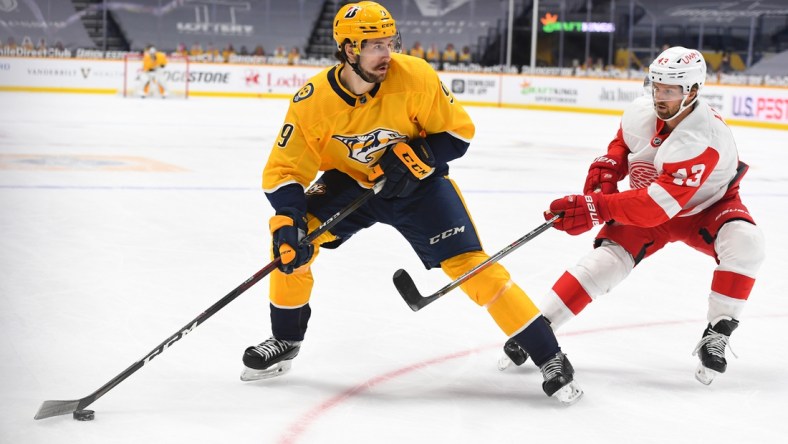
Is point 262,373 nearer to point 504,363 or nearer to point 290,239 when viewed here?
point 290,239

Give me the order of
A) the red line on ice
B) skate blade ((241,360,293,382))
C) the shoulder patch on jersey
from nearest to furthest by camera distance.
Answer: the red line on ice < the shoulder patch on jersey < skate blade ((241,360,293,382))

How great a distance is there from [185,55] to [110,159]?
36.0 feet

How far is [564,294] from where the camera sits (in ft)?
9.66

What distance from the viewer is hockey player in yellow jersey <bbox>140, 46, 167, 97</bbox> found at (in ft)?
54.2

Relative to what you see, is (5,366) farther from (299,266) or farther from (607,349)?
(607,349)

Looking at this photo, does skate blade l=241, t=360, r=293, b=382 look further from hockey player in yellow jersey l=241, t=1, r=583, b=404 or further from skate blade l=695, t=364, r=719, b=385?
skate blade l=695, t=364, r=719, b=385

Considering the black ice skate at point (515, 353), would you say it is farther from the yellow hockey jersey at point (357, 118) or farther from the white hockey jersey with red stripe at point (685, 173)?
the yellow hockey jersey at point (357, 118)

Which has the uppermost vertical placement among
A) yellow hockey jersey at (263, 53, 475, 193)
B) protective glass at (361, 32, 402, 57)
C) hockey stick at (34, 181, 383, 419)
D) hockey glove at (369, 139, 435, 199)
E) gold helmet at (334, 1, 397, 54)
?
gold helmet at (334, 1, 397, 54)

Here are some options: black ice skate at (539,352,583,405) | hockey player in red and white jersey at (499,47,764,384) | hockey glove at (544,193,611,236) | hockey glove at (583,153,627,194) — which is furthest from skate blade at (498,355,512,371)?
hockey glove at (583,153,627,194)

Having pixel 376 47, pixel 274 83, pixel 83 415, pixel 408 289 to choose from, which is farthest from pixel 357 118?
pixel 274 83

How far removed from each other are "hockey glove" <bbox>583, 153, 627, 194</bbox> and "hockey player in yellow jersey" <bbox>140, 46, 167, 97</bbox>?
47.4ft

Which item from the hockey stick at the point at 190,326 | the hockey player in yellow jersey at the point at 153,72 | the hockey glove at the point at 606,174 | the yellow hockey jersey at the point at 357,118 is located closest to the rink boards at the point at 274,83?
the hockey player in yellow jersey at the point at 153,72

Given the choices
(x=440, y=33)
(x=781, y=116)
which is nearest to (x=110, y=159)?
(x=781, y=116)

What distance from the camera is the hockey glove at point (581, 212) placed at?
8.91ft
